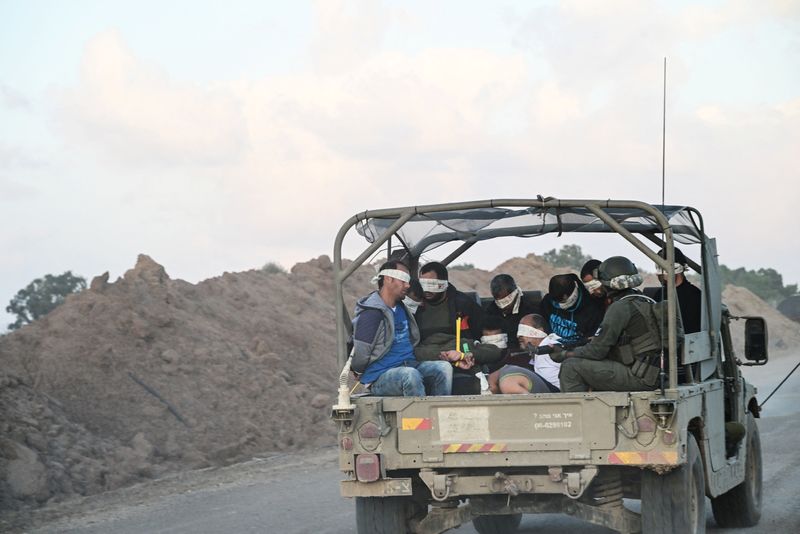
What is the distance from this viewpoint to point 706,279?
904cm

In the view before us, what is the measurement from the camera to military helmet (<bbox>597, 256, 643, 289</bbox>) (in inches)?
342

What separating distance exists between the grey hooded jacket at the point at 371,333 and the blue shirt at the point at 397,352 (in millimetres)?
78

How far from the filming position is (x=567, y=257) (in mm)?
59594

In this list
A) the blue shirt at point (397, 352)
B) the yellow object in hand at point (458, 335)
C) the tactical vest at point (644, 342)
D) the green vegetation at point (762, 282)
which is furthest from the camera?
the green vegetation at point (762, 282)

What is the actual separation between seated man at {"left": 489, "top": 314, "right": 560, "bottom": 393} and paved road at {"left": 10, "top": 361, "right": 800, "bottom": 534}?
1784mm

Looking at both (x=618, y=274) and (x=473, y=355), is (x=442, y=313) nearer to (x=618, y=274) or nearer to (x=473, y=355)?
(x=473, y=355)

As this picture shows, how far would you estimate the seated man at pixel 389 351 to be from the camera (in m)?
8.25

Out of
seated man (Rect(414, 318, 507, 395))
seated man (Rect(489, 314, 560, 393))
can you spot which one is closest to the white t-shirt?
→ seated man (Rect(489, 314, 560, 393))

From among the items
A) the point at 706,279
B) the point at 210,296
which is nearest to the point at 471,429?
the point at 706,279

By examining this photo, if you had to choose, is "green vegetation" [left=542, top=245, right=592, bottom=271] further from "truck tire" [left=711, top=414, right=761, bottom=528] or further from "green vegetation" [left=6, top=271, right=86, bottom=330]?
"truck tire" [left=711, top=414, right=761, bottom=528]

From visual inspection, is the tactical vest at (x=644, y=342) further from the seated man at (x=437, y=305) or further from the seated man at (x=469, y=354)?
the seated man at (x=437, y=305)

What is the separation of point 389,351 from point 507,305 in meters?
1.46

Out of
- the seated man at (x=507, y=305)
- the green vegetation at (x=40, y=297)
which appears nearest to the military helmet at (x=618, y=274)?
the seated man at (x=507, y=305)

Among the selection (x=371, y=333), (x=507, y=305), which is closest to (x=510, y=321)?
(x=507, y=305)
